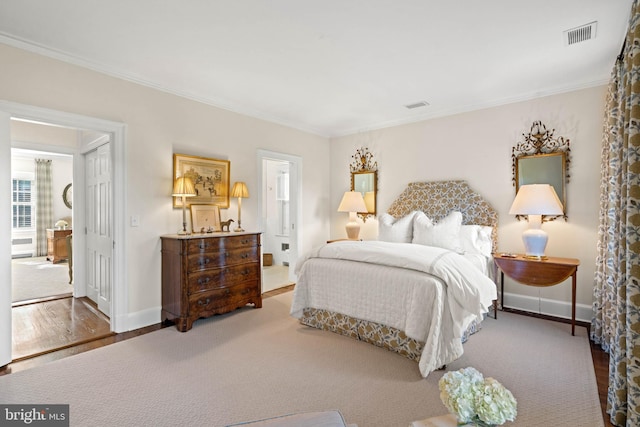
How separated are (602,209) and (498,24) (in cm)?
208

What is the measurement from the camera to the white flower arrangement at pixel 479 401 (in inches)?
40.0

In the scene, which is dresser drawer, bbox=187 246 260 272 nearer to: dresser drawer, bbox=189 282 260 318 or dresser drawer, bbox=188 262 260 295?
dresser drawer, bbox=188 262 260 295

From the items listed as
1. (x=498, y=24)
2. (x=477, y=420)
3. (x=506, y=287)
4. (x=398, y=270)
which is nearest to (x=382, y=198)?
(x=506, y=287)

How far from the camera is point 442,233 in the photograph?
3.84 metres

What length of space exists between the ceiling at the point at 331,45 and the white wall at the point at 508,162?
26 cm

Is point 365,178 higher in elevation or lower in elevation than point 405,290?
higher

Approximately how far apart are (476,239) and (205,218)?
131 inches

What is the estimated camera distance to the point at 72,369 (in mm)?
2490

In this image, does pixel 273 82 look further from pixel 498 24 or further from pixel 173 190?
pixel 498 24

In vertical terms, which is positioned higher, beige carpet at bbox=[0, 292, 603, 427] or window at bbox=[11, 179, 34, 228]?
window at bbox=[11, 179, 34, 228]

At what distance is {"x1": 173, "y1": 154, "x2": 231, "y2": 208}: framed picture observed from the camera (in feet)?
12.2

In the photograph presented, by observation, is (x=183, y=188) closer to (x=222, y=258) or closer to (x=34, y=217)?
(x=222, y=258)

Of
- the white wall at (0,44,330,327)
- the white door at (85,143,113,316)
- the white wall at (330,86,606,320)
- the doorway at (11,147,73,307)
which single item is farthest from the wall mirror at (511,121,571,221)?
the doorway at (11,147,73,307)

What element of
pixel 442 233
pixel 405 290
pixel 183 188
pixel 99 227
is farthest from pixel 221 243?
pixel 442 233
